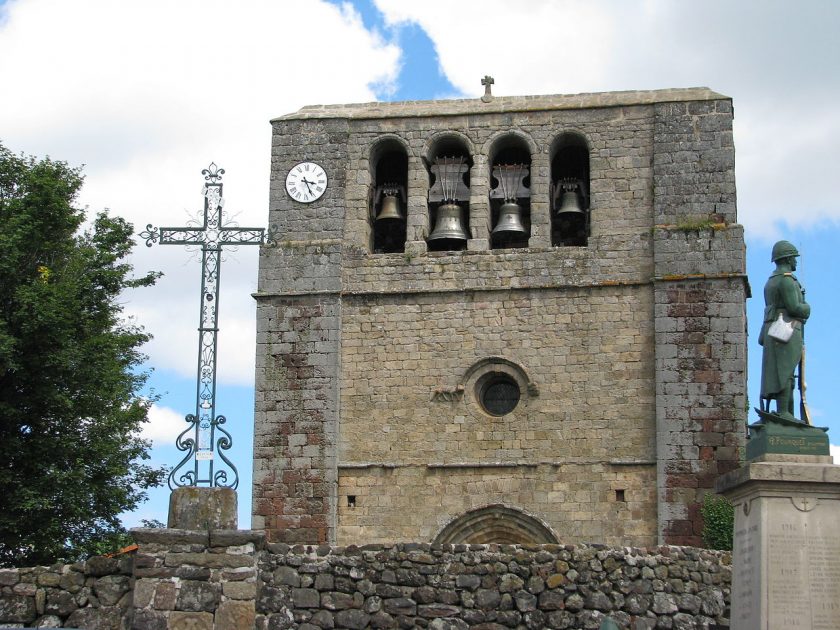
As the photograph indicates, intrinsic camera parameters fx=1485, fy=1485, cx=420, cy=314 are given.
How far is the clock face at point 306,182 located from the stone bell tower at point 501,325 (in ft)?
0.09

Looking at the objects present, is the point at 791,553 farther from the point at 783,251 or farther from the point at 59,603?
the point at 59,603

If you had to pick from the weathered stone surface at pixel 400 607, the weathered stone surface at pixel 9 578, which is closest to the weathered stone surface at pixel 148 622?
the weathered stone surface at pixel 9 578

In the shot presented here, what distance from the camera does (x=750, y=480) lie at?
11062 millimetres

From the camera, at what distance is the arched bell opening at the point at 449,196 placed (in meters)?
22.5

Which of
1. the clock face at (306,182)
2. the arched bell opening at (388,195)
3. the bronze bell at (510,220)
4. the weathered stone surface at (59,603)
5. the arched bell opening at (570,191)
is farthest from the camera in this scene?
the arched bell opening at (388,195)

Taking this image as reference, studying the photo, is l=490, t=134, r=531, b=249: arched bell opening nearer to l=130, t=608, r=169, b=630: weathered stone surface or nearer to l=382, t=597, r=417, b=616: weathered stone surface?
l=382, t=597, r=417, b=616: weathered stone surface

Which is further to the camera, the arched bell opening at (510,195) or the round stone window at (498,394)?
the arched bell opening at (510,195)

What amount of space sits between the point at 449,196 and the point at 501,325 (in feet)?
7.68

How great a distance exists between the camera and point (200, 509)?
41.3 feet

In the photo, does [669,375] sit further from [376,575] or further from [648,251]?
[376,575]

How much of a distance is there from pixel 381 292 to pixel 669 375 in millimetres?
4422

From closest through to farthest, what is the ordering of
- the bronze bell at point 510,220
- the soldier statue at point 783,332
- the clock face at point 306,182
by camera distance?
1. the soldier statue at point 783,332
2. the bronze bell at point 510,220
3. the clock face at point 306,182

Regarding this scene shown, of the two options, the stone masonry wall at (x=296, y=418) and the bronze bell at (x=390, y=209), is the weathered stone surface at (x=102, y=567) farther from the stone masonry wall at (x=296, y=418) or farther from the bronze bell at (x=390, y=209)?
the bronze bell at (x=390, y=209)

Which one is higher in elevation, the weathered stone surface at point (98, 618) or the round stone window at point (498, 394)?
the round stone window at point (498, 394)
